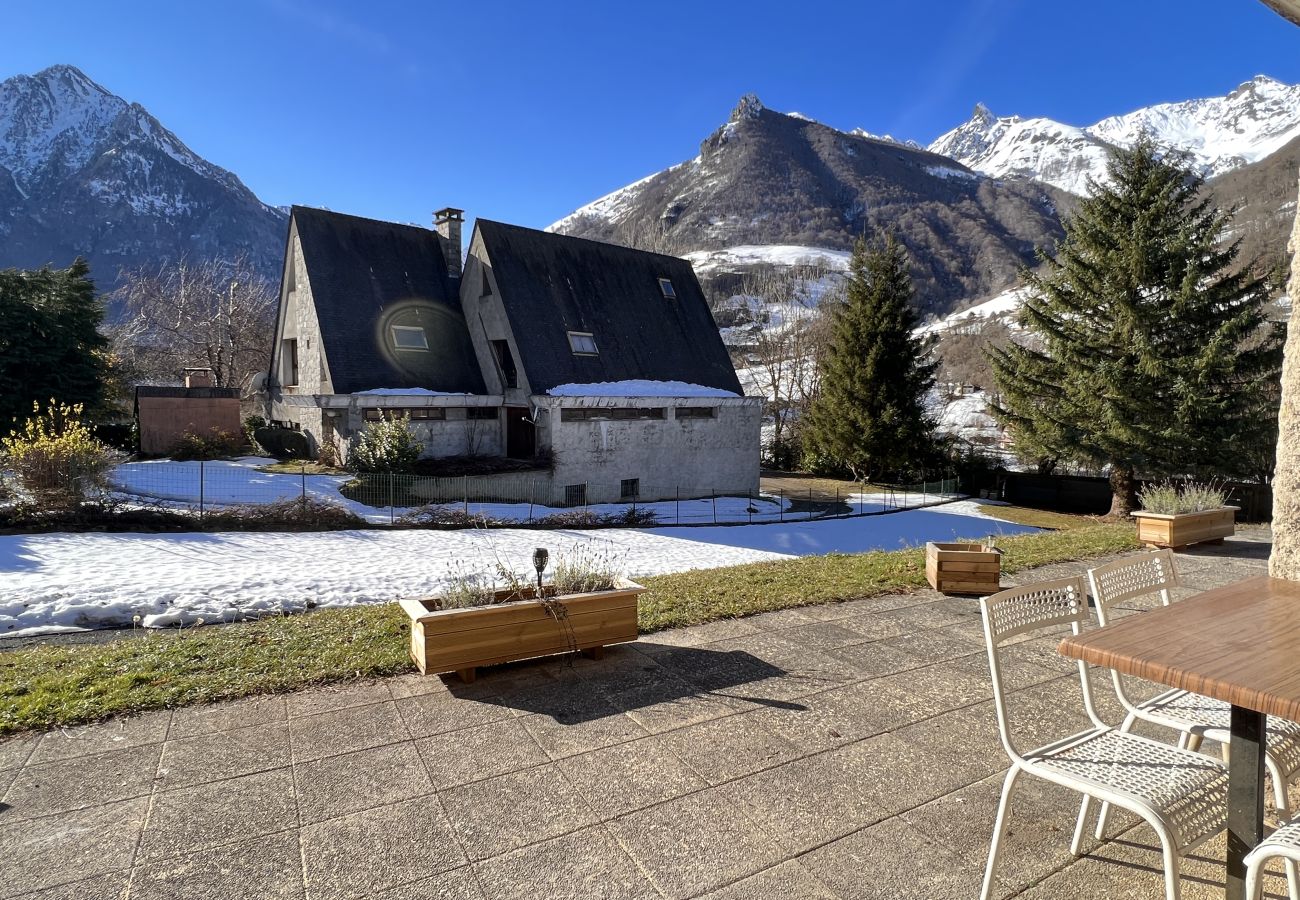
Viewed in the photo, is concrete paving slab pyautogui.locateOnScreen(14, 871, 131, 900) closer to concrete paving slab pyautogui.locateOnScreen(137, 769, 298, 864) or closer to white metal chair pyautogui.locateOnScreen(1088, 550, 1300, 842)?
concrete paving slab pyautogui.locateOnScreen(137, 769, 298, 864)

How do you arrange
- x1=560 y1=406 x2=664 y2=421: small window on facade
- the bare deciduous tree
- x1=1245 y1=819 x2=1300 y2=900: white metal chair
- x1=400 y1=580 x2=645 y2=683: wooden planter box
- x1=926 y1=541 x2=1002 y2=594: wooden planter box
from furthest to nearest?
the bare deciduous tree
x1=560 y1=406 x2=664 y2=421: small window on facade
x1=926 y1=541 x2=1002 y2=594: wooden planter box
x1=400 y1=580 x2=645 y2=683: wooden planter box
x1=1245 y1=819 x2=1300 y2=900: white metal chair

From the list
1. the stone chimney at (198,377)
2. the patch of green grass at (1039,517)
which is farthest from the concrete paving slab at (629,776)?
the stone chimney at (198,377)

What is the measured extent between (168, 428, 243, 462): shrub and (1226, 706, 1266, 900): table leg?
73.7 feet

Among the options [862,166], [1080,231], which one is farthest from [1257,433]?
[862,166]

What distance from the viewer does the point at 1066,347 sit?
1861 centimetres

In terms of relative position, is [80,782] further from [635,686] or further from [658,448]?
[658,448]

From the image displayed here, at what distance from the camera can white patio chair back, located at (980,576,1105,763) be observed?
253 centimetres

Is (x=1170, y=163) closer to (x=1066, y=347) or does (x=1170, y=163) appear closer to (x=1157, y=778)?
(x=1066, y=347)

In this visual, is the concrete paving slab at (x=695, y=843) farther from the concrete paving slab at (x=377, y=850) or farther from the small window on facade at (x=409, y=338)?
the small window on facade at (x=409, y=338)

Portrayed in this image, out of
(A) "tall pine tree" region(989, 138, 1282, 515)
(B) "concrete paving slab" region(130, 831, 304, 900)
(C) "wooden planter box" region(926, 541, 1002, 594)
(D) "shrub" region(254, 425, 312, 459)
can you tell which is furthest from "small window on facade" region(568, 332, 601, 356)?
(B) "concrete paving slab" region(130, 831, 304, 900)

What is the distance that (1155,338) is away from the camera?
17844 millimetres

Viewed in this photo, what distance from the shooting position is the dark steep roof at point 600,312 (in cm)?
1998

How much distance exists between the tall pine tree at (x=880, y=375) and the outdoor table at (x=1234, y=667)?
80.5 ft

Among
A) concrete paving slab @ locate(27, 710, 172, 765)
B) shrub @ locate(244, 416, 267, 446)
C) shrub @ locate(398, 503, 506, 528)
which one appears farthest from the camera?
shrub @ locate(244, 416, 267, 446)
